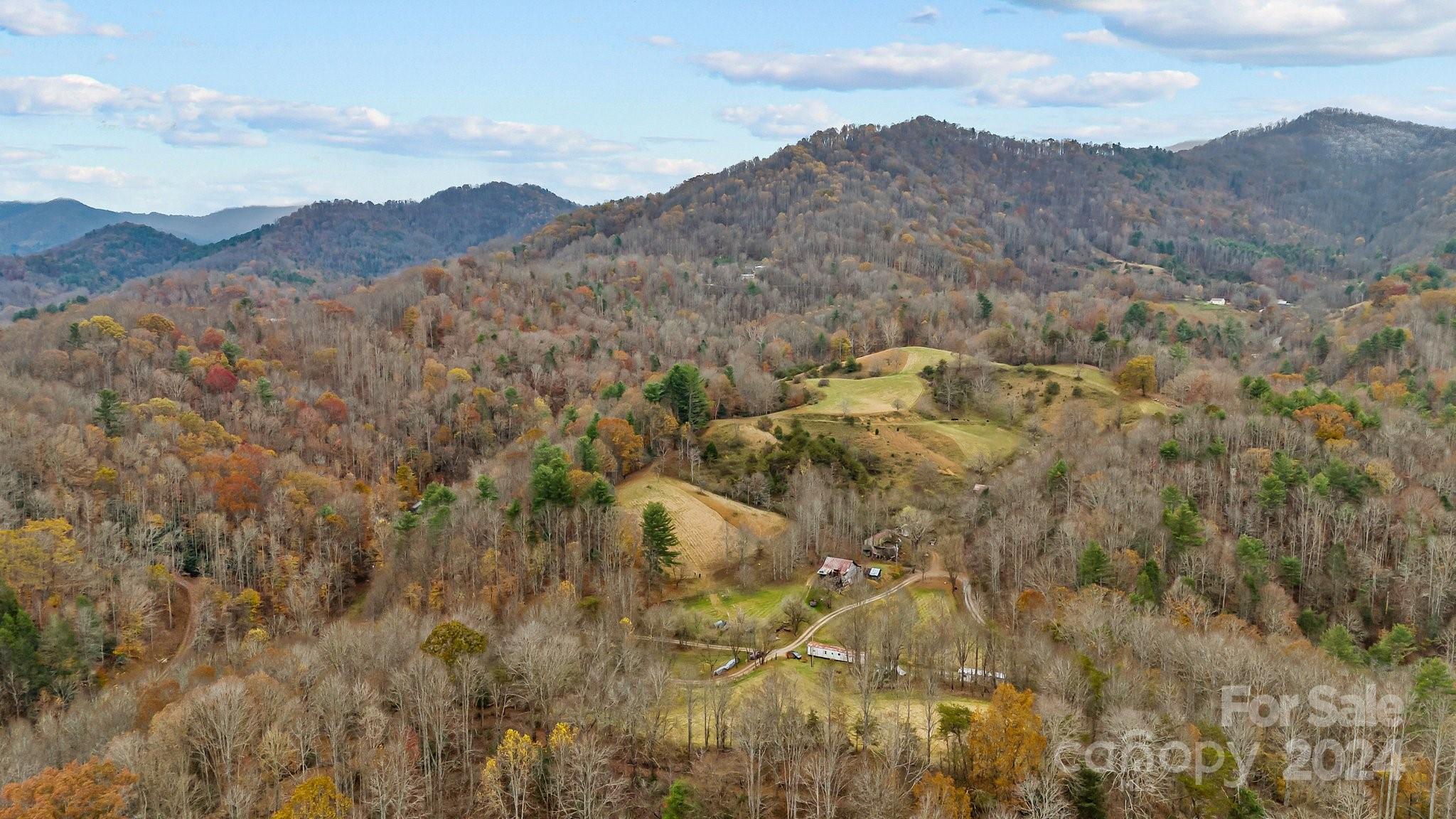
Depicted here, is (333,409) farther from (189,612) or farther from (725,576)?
(725,576)

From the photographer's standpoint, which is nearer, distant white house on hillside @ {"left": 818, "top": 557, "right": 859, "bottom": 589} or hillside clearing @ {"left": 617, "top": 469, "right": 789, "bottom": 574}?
distant white house on hillside @ {"left": 818, "top": 557, "right": 859, "bottom": 589}

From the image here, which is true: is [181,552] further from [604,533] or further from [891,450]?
[891,450]

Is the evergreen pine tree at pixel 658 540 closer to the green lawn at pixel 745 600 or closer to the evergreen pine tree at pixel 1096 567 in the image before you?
the green lawn at pixel 745 600

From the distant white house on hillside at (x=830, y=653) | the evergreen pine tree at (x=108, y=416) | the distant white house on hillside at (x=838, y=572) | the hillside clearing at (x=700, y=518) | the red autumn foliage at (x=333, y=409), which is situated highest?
the evergreen pine tree at (x=108, y=416)

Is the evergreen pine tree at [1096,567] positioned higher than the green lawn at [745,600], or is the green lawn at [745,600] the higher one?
the evergreen pine tree at [1096,567]

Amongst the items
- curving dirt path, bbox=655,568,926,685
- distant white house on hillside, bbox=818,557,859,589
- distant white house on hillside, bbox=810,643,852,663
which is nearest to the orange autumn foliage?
curving dirt path, bbox=655,568,926,685

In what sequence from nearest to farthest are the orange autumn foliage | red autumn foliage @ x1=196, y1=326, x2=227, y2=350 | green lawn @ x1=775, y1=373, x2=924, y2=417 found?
the orange autumn foliage → green lawn @ x1=775, y1=373, x2=924, y2=417 → red autumn foliage @ x1=196, y1=326, x2=227, y2=350

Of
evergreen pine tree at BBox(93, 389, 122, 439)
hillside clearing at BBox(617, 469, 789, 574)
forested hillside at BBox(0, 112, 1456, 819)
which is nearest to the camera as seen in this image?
forested hillside at BBox(0, 112, 1456, 819)

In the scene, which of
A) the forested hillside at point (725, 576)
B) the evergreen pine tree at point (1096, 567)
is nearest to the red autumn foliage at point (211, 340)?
the forested hillside at point (725, 576)

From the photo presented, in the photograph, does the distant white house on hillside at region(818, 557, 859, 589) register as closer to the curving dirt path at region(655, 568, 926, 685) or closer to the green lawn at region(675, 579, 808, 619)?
the green lawn at region(675, 579, 808, 619)
